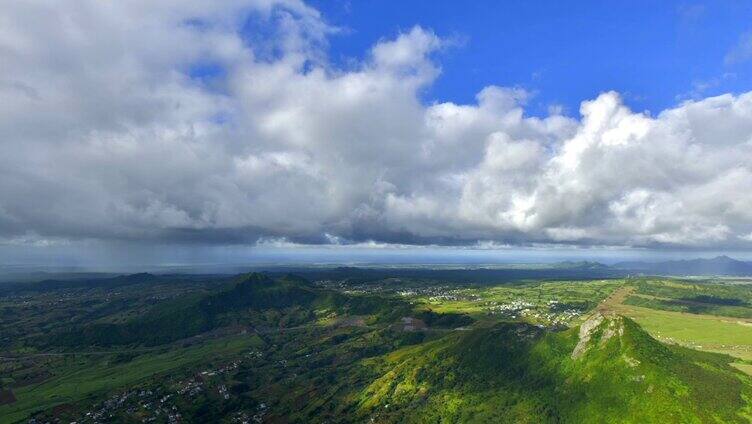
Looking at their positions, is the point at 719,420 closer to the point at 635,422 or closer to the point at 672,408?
the point at 672,408

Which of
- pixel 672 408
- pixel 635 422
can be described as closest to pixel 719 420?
→ pixel 672 408
